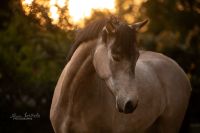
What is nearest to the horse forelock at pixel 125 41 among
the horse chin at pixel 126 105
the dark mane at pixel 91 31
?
the horse chin at pixel 126 105

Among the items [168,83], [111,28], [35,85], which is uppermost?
[111,28]

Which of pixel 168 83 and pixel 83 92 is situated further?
pixel 168 83

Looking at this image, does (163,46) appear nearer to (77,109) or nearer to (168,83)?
(168,83)

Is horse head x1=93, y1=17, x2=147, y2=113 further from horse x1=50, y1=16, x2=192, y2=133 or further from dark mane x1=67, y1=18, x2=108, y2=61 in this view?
dark mane x1=67, y1=18, x2=108, y2=61

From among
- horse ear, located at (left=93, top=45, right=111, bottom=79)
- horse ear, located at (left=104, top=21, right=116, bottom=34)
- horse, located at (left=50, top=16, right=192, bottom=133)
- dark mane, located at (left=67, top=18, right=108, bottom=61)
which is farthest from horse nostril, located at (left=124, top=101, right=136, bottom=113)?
dark mane, located at (left=67, top=18, right=108, bottom=61)

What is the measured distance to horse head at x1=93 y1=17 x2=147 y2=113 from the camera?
5.61 m

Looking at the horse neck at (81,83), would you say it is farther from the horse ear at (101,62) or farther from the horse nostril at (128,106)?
the horse nostril at (128,106)

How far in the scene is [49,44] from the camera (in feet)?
43.0

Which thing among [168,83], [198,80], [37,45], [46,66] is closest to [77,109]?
[168,83]

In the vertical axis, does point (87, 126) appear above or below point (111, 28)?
below

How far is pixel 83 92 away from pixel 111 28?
819 millimetres

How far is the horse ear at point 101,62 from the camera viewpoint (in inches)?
233

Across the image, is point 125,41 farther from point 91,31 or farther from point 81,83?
point 81,83

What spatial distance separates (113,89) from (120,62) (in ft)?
0.82
